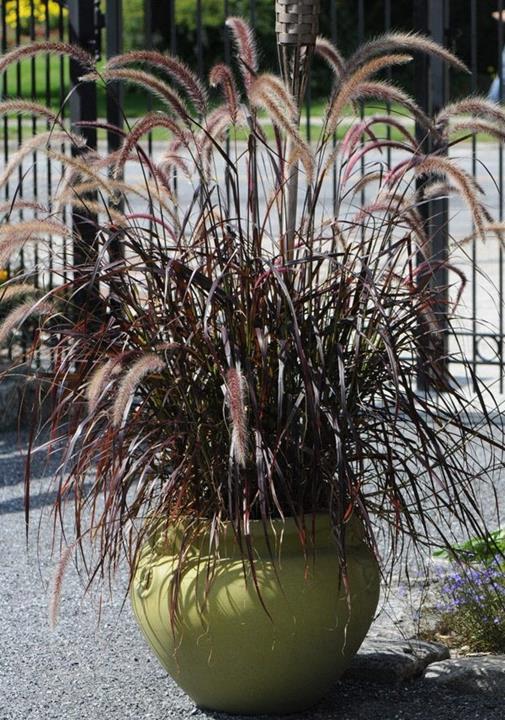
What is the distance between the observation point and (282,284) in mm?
2904

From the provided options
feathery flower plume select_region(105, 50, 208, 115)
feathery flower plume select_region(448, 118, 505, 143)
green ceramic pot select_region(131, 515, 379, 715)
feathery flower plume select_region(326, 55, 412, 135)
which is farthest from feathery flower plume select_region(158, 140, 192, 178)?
green ceramic pot select_region(131, 515, 379, 715)

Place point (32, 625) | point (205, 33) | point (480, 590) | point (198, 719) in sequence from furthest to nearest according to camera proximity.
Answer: point (205, 33) < point (32, 625) < point (480, 590) < point (198, 719)

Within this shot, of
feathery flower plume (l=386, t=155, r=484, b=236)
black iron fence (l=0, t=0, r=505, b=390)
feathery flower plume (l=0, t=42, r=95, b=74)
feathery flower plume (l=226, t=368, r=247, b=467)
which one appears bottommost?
feathery flower plume (l=226, t=368, r=247, b=467)

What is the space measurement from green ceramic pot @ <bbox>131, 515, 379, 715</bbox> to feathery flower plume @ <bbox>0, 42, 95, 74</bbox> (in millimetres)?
1202

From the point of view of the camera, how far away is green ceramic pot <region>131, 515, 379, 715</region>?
3100 millimetres

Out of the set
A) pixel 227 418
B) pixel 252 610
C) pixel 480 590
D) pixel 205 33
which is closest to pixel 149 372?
pixel 227 418

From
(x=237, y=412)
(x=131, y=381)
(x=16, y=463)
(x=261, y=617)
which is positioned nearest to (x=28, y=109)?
(x=131, y=381)

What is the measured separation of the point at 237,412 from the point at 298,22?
49.5 inches

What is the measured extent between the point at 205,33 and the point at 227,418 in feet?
68.2

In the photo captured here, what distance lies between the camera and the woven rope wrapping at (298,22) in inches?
135

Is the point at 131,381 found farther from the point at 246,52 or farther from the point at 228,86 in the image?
the point at 246,52

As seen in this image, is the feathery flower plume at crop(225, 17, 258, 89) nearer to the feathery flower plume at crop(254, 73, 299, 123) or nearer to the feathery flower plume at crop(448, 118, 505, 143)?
the feathery flower plume at crop(254, 73, 299, 123)

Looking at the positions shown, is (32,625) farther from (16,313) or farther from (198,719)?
(16,313)

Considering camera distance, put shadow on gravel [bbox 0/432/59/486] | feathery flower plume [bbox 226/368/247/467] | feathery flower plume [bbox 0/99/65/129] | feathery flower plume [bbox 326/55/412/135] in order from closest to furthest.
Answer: feathery flower plume [bbox 226/368/247/467], feathery flower plume [bbox 326/55/412/135], feathery flower plume [bbox 0/99/65/129], shadow on gravel [bbox 0/432/59/486]
